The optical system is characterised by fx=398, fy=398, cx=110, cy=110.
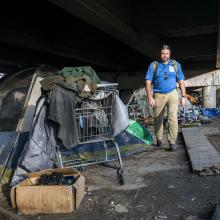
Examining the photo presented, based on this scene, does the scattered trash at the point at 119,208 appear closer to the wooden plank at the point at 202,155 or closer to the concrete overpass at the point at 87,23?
the wooden plank at the point at 202,155

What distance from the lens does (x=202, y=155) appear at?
592 centimetres

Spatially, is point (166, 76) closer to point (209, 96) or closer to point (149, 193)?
point (149, 193)

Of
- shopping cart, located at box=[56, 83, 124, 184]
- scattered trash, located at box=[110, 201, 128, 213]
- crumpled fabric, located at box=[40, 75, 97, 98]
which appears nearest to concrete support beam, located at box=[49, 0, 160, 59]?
crumpled fabric, located at box=[40, 75, 97, 98]

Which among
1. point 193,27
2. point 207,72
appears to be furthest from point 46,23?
point 207,72

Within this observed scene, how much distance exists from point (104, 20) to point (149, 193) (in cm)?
415

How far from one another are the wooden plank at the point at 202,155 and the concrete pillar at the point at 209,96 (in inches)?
395

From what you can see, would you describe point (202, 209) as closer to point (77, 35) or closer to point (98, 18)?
point (98, 18)

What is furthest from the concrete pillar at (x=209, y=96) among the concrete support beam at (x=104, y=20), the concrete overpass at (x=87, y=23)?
the concrete support beam at (x=104, y=20)

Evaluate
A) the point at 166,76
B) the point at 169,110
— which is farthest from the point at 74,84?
the point at 169,110

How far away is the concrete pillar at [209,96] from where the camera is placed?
58.2 ft

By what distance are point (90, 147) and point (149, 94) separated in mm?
1540

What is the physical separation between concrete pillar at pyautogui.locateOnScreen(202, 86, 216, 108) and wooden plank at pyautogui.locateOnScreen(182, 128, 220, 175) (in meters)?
10.0

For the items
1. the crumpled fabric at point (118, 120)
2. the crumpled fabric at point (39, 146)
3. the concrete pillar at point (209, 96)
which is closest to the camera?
the crumpled fabric at point (39, 146)

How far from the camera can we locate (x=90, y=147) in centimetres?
619
